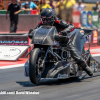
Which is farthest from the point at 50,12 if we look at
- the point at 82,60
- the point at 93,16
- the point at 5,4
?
the point at 93,16

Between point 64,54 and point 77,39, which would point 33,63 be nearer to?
point 64,54

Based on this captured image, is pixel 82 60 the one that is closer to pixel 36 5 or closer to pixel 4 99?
pixel 4 99

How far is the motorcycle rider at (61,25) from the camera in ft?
23.1

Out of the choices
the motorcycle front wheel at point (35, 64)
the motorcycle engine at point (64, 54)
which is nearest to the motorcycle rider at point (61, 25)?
the motorcycle engine at point (64, 54)

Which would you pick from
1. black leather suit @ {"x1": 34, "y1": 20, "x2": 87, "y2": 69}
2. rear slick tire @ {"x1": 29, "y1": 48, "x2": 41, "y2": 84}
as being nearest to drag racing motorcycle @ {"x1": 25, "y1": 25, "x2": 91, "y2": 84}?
rear slick tire @ {"x1": 29, "y1": 48, "x2": 41, "y2": 84}

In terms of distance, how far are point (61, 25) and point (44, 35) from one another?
2.43 feet

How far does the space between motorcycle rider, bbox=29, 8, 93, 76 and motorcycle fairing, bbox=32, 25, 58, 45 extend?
191 millimetres

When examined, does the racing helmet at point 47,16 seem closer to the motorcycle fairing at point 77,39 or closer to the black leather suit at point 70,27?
the black leather suit at point 70,27

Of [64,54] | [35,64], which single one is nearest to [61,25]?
[64,54]

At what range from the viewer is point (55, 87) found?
6.88 m

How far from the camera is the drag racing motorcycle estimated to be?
6.58 metres

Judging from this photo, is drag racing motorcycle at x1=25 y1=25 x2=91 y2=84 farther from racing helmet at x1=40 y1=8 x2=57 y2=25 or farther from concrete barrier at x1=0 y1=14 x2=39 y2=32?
concrete barrier at x1=0 y1=14 x2=39 y2=32

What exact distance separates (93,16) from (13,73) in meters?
13.3

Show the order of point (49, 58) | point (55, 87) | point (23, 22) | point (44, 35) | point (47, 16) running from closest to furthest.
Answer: point (44, 35)
point (55, 87)
point (47, 16)
point (49, 58)
point (23, 22)
